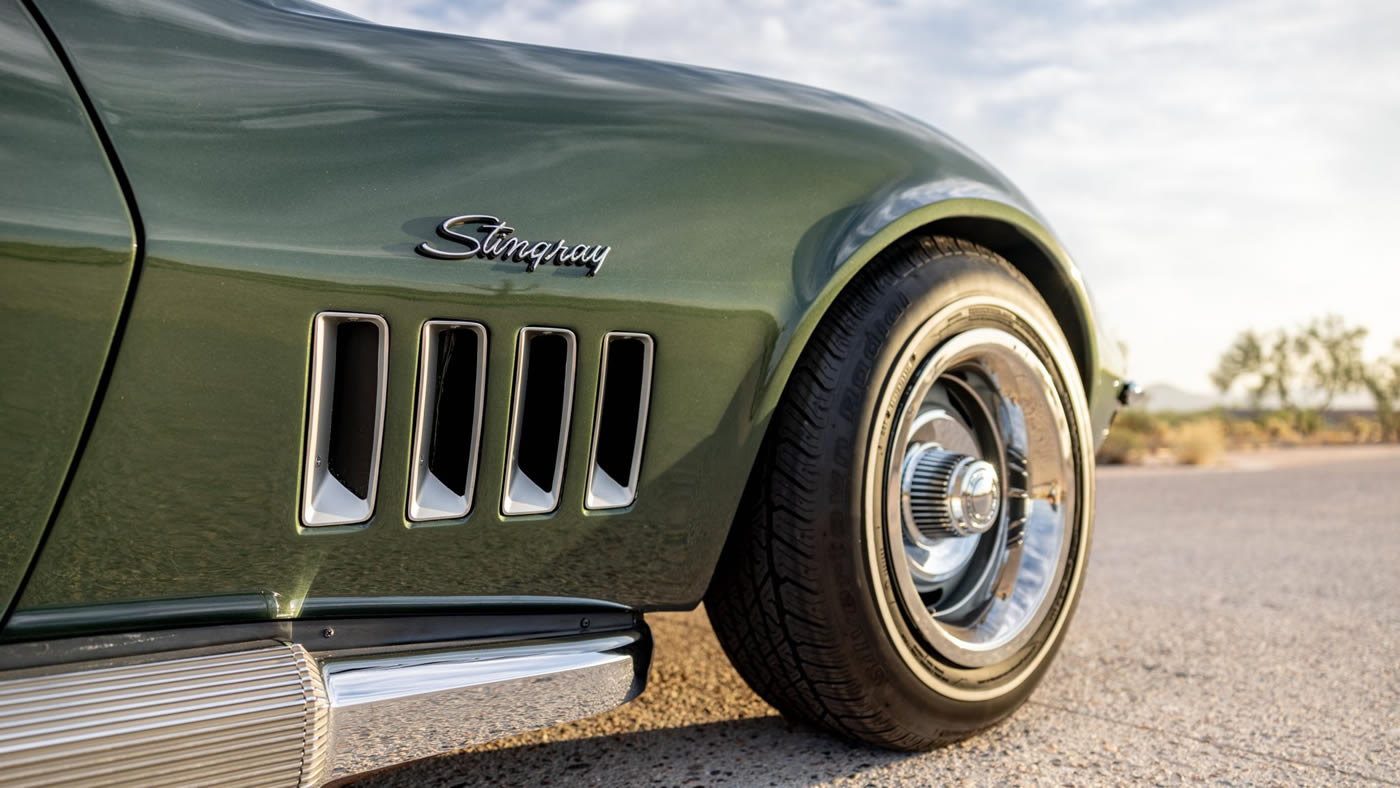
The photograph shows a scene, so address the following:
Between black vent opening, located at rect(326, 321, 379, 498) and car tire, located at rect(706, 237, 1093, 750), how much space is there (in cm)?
67

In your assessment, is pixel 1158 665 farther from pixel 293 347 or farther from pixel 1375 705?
pixel 293 347

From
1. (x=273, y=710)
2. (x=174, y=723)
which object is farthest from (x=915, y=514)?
(x=174, y=723)

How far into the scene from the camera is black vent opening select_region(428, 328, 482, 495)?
4.61 feet

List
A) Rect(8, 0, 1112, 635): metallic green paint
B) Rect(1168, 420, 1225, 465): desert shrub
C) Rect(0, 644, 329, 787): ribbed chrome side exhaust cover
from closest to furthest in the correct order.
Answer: Rect(0, 644, 329, 787): ribbed chrome side exhaust cover < Rect(8, 0, 1112, 635): metallic green paint < Rect(1168, 420, 1225, 465): desert shrub

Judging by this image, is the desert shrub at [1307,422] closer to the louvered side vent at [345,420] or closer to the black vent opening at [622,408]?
the black vent opening at [622,408]

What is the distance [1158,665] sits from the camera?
259 centimetres

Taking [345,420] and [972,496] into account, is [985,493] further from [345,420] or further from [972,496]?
[345,420]

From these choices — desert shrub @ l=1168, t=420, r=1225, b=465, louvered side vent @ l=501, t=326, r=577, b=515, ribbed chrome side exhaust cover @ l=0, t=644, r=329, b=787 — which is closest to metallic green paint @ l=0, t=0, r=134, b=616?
ribbed chrome side exhaust cover @ l=0, t=644, r=329, b=787

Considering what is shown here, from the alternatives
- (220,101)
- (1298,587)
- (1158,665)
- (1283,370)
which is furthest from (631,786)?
(1283,370)

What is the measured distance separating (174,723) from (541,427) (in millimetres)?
594

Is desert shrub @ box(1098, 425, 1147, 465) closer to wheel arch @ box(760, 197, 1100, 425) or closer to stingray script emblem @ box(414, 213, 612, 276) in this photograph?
wheel arch @ box(760, 197, 1100, 425)

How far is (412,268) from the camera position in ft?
4.37

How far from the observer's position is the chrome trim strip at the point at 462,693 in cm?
129

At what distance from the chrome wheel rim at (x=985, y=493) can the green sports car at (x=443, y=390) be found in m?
0.01
